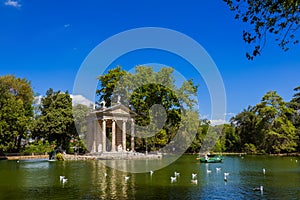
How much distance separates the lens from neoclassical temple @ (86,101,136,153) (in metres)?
42.5

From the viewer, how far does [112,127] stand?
4288 centimetres

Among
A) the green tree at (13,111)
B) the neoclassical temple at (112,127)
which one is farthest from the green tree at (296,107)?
the green tree at (13,111)

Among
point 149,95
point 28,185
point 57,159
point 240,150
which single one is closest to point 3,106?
point 57,159

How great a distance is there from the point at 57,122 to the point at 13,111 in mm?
7516

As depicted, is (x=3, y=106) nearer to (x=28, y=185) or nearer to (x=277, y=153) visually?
(x=28, y=185)

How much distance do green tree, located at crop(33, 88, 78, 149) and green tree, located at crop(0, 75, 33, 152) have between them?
10.6 feet

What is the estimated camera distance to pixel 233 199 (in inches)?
501

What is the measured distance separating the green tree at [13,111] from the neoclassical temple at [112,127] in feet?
31.4

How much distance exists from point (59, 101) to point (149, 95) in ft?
40.8

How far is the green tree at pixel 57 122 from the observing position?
4241cm

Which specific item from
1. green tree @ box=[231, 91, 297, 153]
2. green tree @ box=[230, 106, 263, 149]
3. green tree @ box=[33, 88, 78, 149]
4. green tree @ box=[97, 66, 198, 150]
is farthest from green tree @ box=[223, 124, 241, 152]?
green tree @ box=[33, 88, 78, 149]

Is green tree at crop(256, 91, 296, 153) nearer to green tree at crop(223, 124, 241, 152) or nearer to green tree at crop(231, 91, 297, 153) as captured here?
green tree at crop(231, 91, 297, 153)

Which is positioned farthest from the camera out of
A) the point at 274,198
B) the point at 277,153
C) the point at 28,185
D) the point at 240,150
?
the point at 240,150

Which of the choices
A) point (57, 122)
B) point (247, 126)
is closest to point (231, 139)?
point (247, 126)
